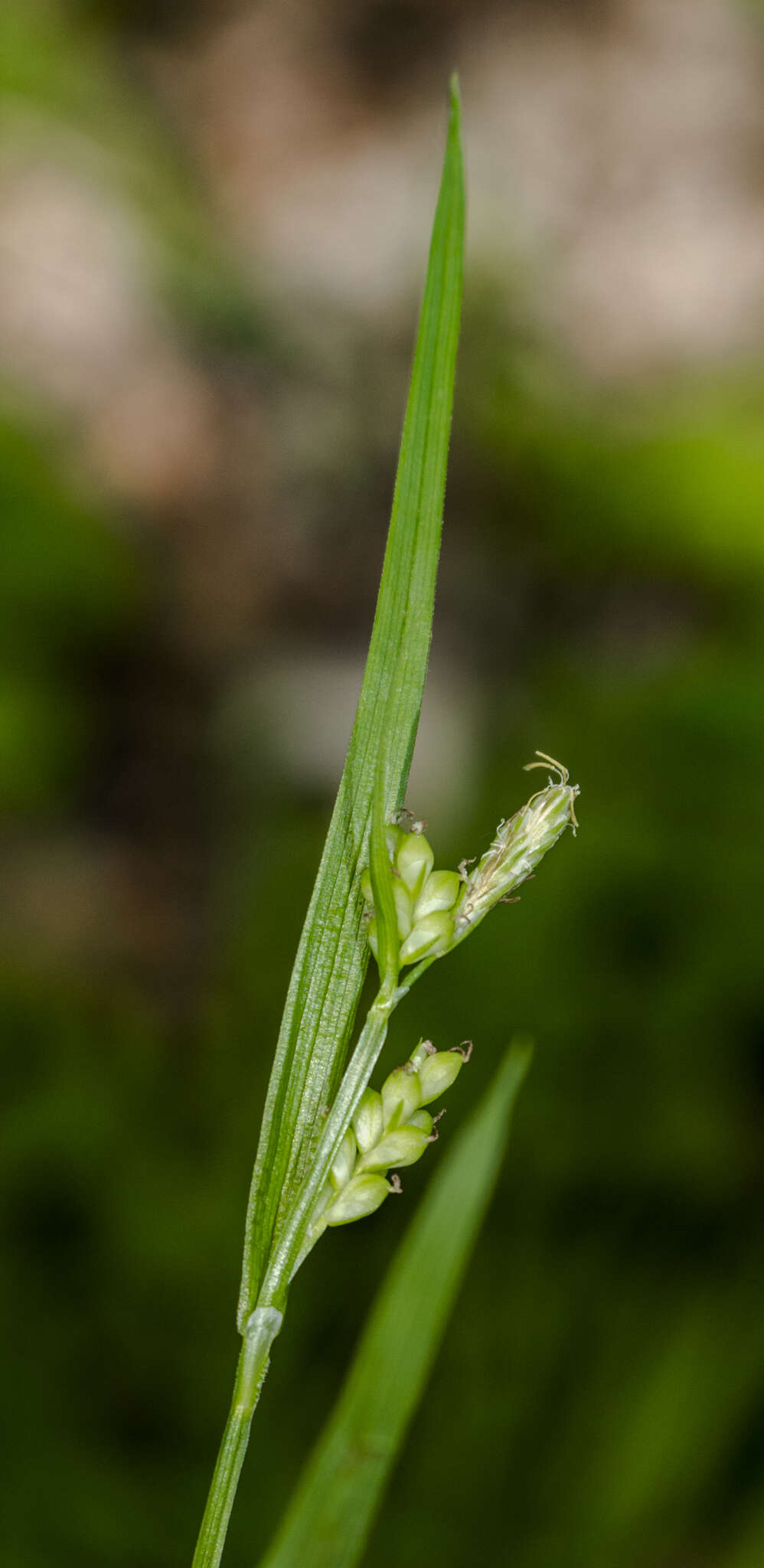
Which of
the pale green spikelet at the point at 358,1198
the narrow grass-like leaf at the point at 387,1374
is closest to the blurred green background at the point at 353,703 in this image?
the narrow grass-like leaf at the point at 387,1374

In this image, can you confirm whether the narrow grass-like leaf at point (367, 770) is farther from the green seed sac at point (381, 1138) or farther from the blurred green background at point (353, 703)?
the blurred green background at point (353, 703)

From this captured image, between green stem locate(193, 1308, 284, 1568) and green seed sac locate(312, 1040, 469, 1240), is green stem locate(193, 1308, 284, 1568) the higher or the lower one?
the lower one

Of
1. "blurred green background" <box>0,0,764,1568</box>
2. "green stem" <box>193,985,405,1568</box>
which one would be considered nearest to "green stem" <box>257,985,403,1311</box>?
"green stem" <box>193,985,405,1568</box>

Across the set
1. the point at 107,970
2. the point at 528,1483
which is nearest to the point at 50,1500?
the point at 528,1483

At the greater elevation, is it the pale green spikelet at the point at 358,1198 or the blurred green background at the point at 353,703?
the blurred green background at the point at 353,703

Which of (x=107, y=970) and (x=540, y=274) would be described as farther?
(x=540, y=274)

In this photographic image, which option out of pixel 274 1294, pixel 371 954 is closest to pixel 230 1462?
pixel 274 1294

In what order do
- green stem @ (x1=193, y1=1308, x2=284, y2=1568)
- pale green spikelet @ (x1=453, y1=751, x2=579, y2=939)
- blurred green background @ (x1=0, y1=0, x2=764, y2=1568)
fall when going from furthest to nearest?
blurred green background @ (x1=0, y1=0, x2=764, y2=1568), pale green spikelet @ (x1=453, y1=751, x2=579, y2=939), green stem @ (x1=193, y1=1308, x2=284, y2=1568)

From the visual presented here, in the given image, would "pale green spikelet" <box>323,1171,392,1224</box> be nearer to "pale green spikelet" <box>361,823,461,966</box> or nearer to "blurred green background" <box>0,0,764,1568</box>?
"pale green spikelet" <box>361,823,461,966</box>

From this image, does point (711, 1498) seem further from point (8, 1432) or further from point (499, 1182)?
point (8, 1432)
